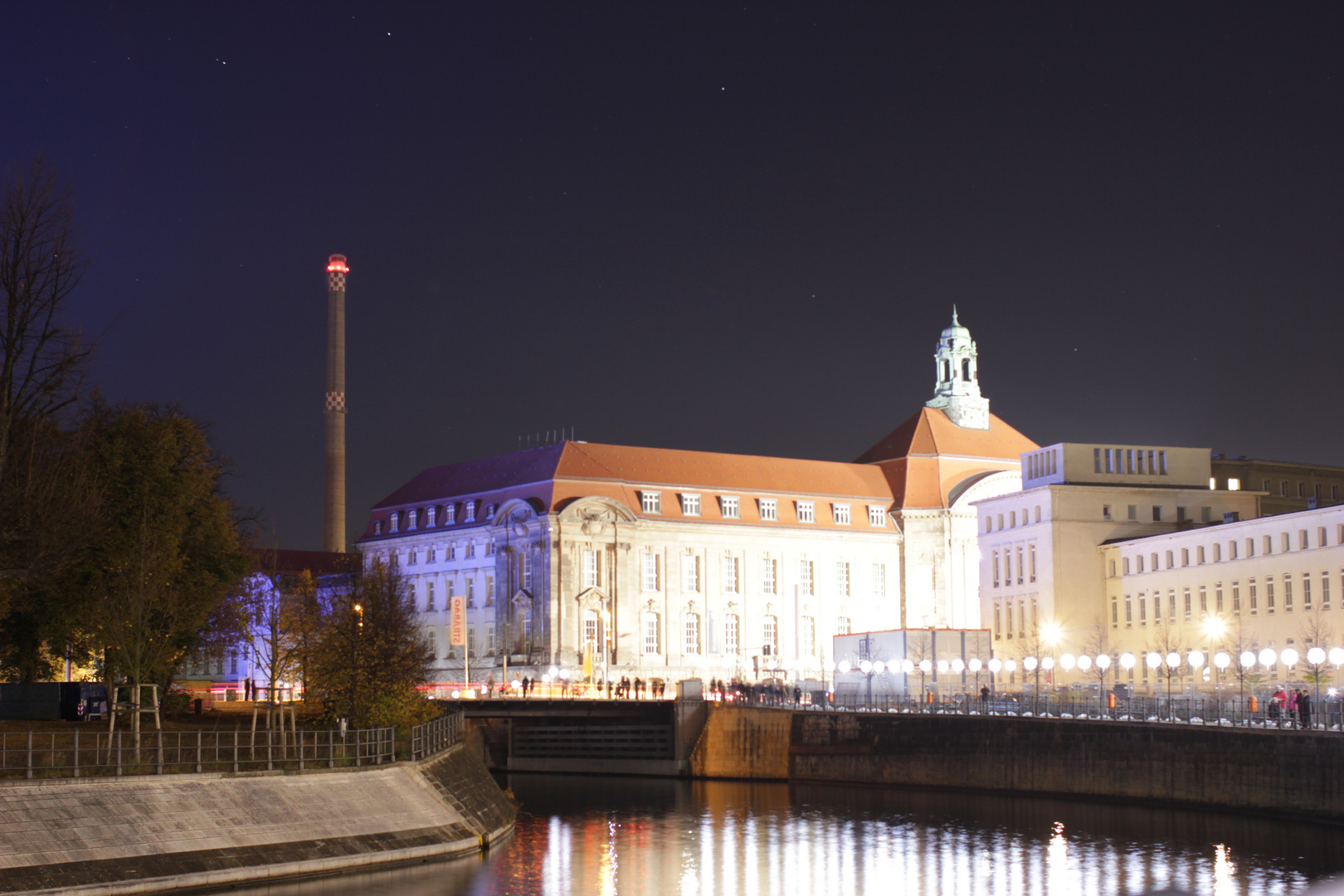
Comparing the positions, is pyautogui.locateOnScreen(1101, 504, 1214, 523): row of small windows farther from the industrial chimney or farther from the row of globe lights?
the industrial chimney

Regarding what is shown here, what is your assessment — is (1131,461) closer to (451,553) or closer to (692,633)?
(692,633)

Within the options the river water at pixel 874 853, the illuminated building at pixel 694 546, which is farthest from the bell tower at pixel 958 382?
the river water at pixel 874 853

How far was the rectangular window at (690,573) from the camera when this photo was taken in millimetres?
140125

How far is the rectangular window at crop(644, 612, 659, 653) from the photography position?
13638cm

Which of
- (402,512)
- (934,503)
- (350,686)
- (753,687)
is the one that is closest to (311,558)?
(402,512)

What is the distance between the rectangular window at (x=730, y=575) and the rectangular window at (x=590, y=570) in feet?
→ 42.6

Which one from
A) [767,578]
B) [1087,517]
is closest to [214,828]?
[1087,517]

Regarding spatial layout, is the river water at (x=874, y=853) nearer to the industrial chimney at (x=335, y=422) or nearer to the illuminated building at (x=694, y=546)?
the illuminated building at (x=694, y=546)

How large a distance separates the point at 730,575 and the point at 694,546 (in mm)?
4226

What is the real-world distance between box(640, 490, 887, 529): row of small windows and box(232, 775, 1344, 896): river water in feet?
209

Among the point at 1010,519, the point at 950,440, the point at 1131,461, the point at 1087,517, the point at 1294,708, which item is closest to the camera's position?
the point at 1294,708

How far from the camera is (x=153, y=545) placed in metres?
63.2

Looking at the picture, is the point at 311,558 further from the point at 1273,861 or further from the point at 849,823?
the point at 1273,861

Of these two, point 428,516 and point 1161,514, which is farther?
point 428,516
